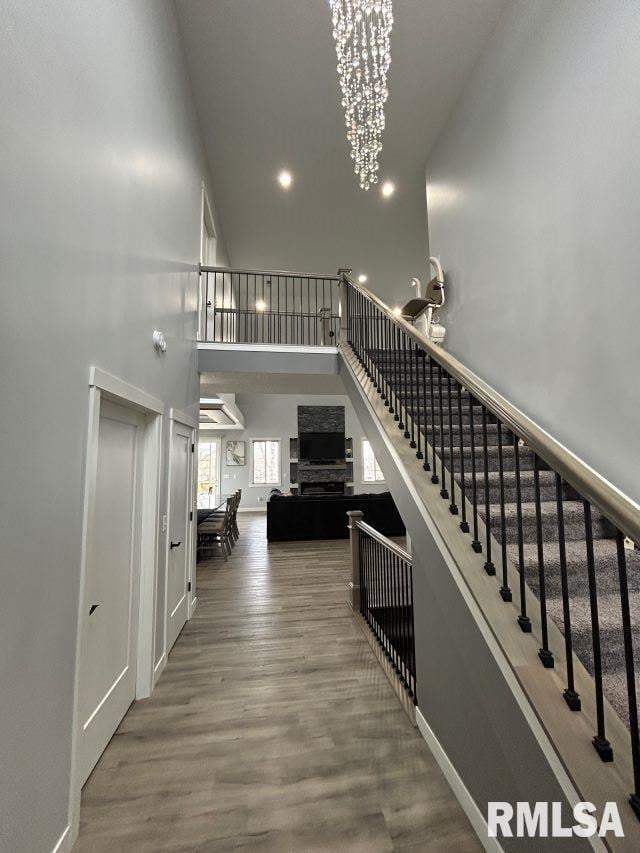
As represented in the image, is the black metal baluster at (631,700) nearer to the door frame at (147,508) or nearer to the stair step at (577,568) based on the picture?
the stair step at (577,568)

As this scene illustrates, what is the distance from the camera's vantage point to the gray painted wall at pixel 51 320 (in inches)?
52.5

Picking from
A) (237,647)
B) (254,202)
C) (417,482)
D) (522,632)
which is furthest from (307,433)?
(522,632)

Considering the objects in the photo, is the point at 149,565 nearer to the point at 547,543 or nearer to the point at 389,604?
the point at 389,604

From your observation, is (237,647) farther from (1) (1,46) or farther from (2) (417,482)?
(1) (1,46)

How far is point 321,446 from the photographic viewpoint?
41.7ft

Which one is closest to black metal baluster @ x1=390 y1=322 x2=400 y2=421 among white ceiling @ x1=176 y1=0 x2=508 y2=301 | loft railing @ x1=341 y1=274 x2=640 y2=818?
loft railing @ x1=341 y1=274 x2=640 y2=818

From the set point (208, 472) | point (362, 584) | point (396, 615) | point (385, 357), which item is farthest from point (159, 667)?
point (208, 472)

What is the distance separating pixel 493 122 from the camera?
4059 mm

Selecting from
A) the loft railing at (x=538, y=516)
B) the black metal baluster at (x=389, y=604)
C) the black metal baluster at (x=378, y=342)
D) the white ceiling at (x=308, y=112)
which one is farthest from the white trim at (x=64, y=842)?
the white ceiling at (x=308, y=112)

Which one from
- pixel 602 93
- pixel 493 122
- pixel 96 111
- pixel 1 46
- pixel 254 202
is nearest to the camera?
pixel 1 46

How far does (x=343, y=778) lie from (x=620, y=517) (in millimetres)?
2107

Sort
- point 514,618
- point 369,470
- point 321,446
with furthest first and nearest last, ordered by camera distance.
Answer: point 369,470
point 321,446
point 514,618

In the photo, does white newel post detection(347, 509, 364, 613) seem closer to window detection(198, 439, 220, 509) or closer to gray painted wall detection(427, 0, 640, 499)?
gray painted wall detection(427, 0, 640, 499)

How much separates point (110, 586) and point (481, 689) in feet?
7.06
